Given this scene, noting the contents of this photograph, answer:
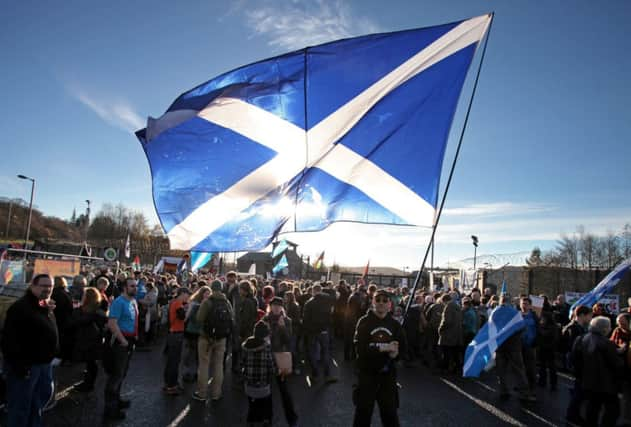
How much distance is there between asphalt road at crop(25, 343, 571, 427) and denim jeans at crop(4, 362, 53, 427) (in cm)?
99

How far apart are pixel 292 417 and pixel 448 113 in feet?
14.4

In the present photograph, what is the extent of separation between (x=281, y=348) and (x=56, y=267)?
1352 cm

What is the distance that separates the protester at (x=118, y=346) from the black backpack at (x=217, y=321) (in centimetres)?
107

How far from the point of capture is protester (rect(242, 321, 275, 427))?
5.02 meters

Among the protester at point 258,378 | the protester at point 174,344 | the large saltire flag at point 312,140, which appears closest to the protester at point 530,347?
the large saltire flag at point 312,140

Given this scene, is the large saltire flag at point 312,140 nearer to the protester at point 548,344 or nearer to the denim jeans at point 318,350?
the denim jeans at point 318,350

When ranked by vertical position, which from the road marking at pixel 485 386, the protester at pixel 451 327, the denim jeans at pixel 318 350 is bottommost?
the road marking at pixel 485 386

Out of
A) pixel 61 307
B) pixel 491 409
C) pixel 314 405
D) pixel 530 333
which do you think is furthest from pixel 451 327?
pixel 61 307

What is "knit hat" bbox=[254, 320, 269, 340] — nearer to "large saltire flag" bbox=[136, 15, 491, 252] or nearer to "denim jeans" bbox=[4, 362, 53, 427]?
"large saltire flag" bbox=[136, 15, 491, 252]

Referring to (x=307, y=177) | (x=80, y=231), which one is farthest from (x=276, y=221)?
(x=80, y=231)

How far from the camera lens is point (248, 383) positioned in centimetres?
Answer: 507

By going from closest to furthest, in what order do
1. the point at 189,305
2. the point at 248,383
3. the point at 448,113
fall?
the point at 248,383 → the point at 448,113 → the point at 189,305

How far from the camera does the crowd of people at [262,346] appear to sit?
4.34 m

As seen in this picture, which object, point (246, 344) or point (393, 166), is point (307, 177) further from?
point (246, 344)
